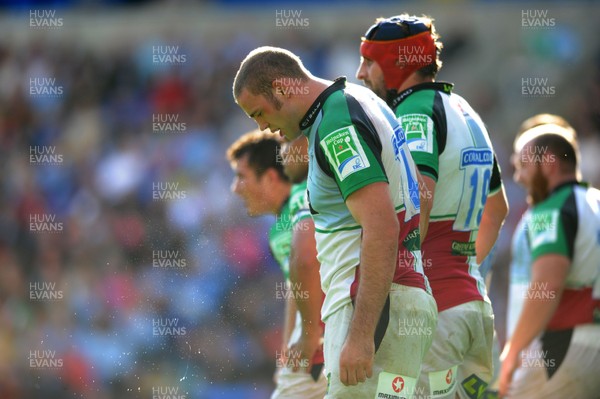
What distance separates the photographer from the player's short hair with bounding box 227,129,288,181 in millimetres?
7672

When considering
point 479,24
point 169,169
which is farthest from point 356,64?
point 169,169

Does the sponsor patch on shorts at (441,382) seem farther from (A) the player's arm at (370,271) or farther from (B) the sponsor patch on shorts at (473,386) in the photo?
(A) the player's arm at (370,271)

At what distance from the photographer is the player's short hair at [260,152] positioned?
302 inches

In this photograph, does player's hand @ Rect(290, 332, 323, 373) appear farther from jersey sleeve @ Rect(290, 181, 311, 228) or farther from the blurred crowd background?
the blurred crowd background

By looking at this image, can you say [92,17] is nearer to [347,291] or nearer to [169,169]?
[169,169]

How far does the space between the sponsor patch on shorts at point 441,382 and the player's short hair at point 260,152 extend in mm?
2330

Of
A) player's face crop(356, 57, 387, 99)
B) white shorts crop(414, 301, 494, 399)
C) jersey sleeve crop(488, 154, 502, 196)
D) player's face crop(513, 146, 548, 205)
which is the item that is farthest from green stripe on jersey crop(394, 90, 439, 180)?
player's face crop(513, 146, 548, 205)

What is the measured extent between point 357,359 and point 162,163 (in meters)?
11.3

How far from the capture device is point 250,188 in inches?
→ 302

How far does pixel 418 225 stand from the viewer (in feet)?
16.8

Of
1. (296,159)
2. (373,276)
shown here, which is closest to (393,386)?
(373,276)

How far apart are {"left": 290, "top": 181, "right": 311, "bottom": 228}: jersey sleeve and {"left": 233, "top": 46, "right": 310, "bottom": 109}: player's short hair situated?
1665 mm

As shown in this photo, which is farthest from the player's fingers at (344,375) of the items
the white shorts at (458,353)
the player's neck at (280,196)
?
the player's neck at (280,196)

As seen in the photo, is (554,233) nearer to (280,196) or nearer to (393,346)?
(280,196)
